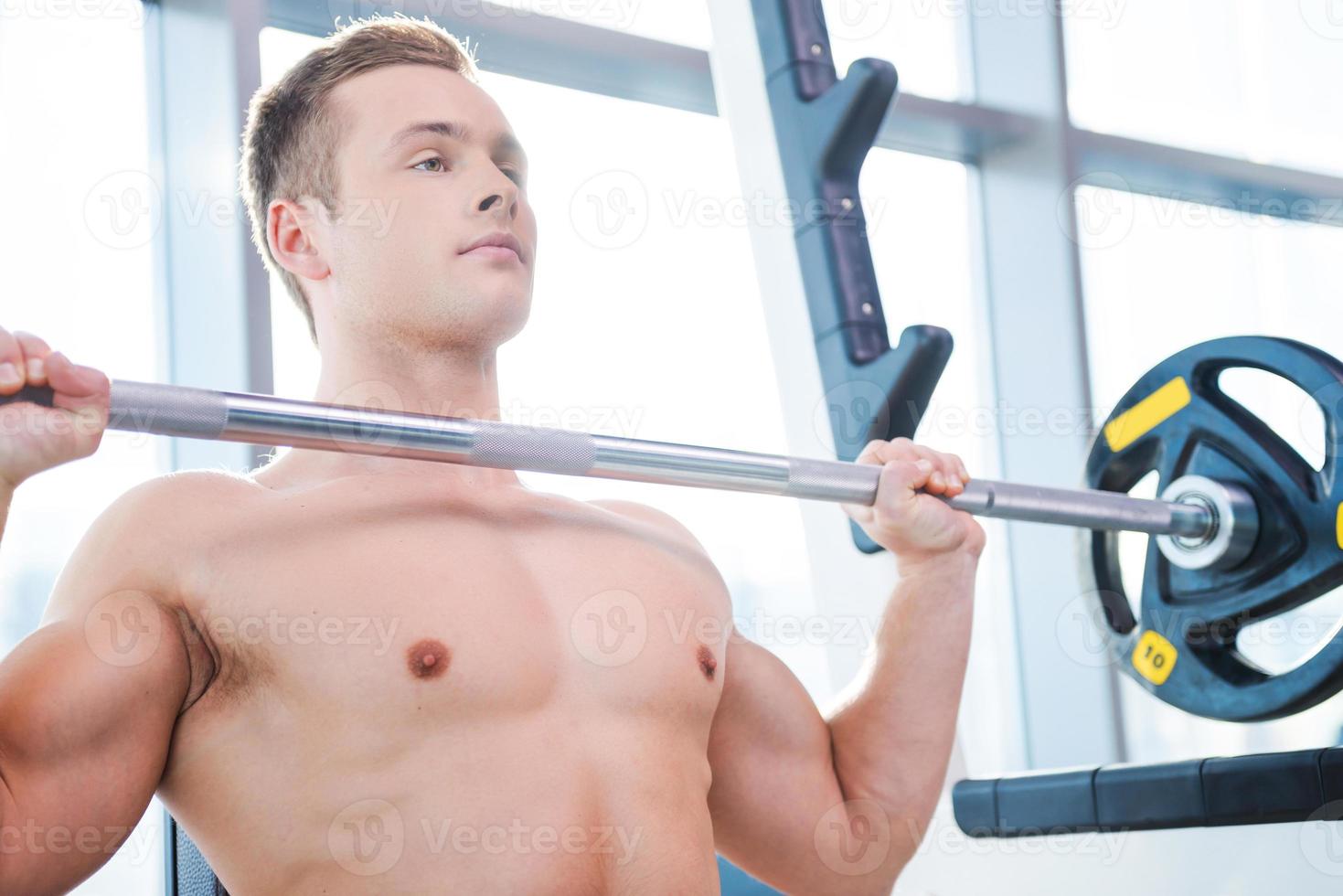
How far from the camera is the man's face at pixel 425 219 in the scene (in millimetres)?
1528

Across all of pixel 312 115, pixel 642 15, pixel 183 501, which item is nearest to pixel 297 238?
pixel 312 115

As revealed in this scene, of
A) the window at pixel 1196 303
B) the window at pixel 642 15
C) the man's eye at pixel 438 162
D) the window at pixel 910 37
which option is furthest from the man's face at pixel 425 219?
the window at pixel 910 37

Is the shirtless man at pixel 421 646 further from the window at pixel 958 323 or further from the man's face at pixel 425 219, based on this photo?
the window at pixel 958 323

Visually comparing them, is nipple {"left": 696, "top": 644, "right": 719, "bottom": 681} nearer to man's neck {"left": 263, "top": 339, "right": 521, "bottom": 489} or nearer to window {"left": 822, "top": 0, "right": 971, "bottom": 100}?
man's neck {"left": 263, "top": 339, "right": 521, "bottom": 489}

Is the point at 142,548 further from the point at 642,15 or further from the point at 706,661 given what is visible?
the point at 642,15

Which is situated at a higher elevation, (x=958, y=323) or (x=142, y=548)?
(x=958, y=323)

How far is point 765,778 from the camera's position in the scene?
5.32ft

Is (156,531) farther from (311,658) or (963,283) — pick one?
(963,283)

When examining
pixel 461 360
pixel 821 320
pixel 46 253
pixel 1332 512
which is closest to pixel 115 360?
pixel 46 253

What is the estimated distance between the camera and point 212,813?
1279 mm

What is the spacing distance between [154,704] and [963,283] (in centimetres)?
259

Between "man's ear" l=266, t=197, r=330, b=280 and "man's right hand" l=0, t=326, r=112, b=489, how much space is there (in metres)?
0.53

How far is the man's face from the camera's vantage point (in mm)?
1528

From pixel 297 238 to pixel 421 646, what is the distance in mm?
610
